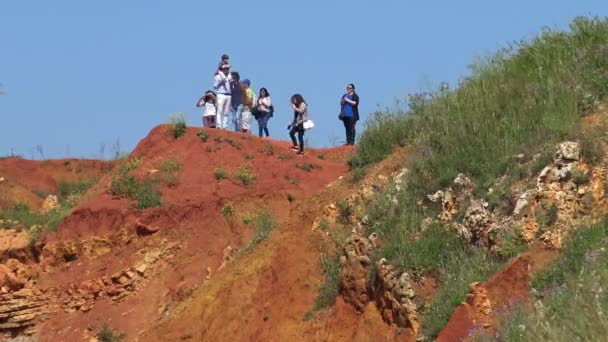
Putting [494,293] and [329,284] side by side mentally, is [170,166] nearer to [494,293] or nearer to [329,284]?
[329,284]

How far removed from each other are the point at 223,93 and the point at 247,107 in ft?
4.83

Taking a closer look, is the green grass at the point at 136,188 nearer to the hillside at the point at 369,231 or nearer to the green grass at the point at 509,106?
the hillside at the point at 369,231

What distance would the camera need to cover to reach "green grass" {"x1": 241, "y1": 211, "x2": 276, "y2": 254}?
18.5m

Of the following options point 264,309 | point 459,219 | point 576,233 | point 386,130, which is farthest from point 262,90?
point 576,233

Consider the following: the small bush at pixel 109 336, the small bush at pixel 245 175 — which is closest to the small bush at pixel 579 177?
the small bush at pixel 109 336

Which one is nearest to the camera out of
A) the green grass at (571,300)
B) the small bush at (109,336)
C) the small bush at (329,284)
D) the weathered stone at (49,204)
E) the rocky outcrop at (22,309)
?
the green grass at (571,300)

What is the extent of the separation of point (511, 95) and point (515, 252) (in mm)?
3582

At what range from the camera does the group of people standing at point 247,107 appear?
2600 centimetres

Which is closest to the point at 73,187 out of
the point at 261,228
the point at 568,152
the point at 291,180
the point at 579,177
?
the point at 291,180

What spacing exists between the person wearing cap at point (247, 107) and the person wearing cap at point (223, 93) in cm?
65

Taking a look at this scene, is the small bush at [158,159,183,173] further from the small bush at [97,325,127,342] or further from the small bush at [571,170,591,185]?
the small bush at [571,170,591,185]

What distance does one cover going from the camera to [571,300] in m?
9.79

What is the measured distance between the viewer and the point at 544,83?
16.1 meters

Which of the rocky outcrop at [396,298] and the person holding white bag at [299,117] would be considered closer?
the rocky outcrop at [396,298]
